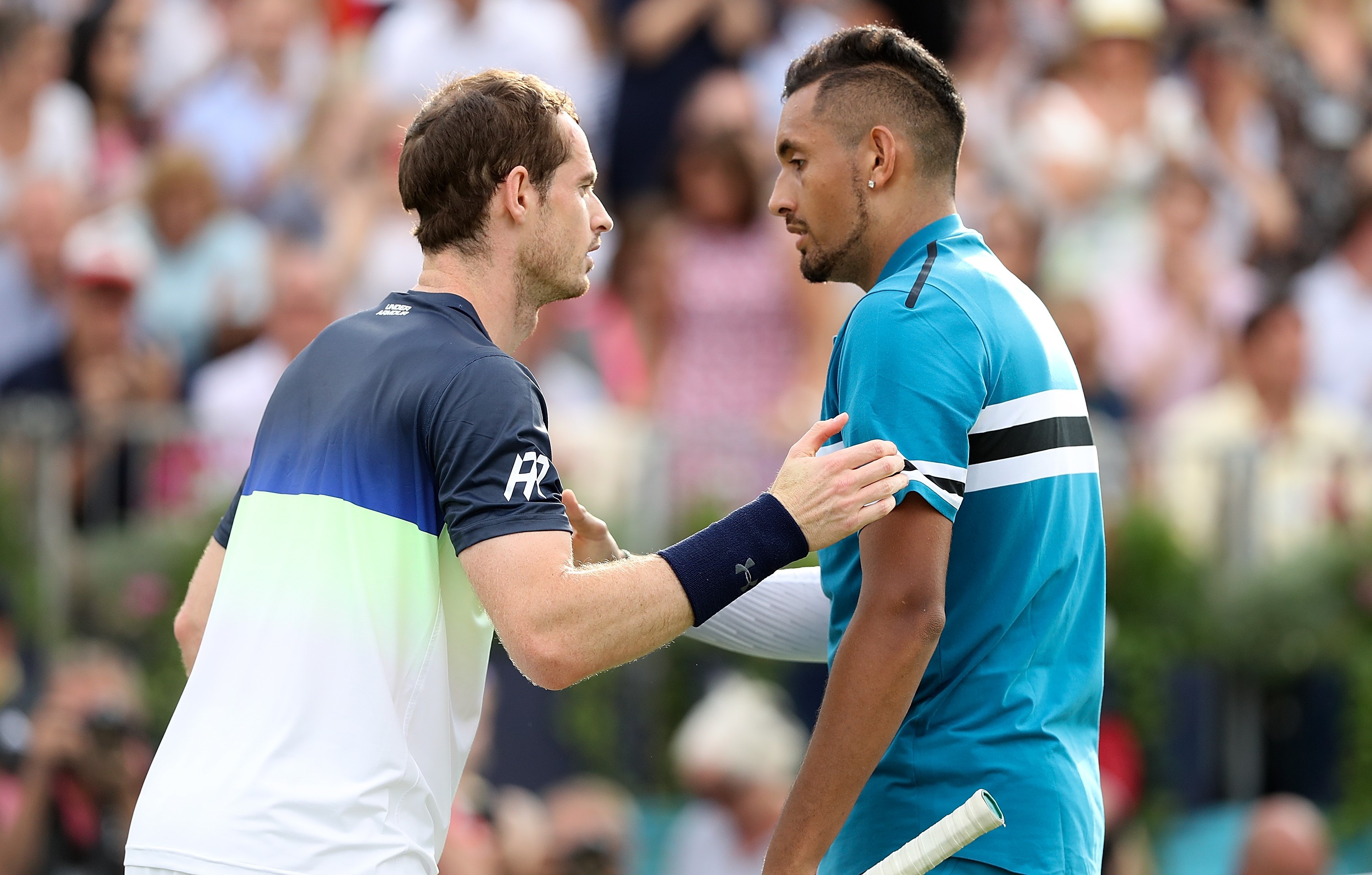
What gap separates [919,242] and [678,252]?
524 cm

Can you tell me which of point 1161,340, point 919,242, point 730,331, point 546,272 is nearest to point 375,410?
point 546,272

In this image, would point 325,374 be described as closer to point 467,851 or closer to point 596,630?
point 596,630

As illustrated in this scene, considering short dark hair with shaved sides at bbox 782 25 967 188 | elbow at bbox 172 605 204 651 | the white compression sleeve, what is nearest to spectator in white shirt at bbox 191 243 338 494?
elbow at bbox 172 605 204 651

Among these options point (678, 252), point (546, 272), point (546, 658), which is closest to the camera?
point (546, 658)

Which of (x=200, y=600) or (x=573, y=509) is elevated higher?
(x=573, y=509)

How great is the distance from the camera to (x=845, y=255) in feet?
11.3

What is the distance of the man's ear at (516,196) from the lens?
3.21m

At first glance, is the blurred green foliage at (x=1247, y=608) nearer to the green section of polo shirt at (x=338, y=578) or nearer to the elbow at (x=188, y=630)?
the elbow at (x=188, y=630)

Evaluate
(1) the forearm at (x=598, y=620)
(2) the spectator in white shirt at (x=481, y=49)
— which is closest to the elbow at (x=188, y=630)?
(1) the forearm at (x=598, y=620)

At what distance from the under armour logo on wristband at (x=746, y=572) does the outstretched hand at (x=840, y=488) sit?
0.37 feet

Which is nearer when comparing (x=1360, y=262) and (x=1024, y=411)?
(x=1024, y=411)

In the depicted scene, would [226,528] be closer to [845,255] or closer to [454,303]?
[454,303]

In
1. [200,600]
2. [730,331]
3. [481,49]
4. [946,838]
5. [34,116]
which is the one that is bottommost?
[946,838]

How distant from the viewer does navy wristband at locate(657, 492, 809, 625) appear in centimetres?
297
